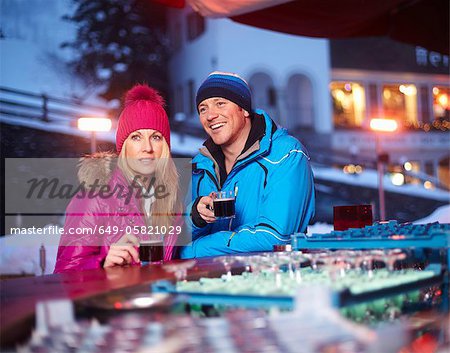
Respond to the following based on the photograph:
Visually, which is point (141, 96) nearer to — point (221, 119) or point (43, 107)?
point (221, 119)

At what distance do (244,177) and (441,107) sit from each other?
35.8 feet

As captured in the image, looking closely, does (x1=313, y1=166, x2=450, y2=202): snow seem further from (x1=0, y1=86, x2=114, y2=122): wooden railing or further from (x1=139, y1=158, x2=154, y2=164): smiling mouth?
(x1=139, y1=158, x2=154, y2=164): smiling mouth

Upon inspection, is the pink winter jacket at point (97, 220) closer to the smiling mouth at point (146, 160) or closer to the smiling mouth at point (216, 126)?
the smiling mouth at point (146, 160)

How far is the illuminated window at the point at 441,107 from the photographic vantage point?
456 inches


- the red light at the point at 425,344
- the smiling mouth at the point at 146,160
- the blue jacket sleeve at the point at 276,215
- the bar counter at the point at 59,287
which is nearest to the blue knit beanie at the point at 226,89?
the blue jacket sleeve at the point at 276,215

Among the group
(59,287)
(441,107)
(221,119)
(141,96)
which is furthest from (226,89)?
(441,107)

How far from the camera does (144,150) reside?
2.68m

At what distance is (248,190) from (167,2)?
51.7 inches

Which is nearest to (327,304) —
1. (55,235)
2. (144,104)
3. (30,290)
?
(30,290)

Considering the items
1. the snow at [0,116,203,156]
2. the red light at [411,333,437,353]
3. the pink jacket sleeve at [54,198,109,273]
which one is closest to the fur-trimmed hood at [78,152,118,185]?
the pink jacket sleeve at [54,198,109,273]

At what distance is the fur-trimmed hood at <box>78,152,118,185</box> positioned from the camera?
2527 millimetres

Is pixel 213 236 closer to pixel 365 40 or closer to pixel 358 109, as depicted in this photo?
pixel 365 40

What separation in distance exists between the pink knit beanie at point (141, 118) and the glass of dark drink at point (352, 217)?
2.80 feet

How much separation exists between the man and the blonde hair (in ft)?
0.32
